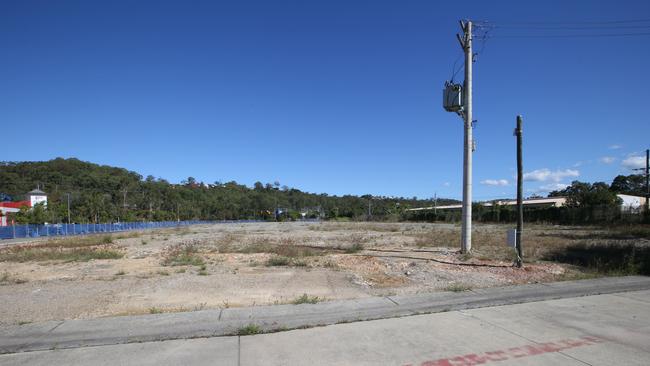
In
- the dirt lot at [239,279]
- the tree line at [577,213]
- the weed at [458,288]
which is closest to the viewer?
the dirt lot at [239,279]

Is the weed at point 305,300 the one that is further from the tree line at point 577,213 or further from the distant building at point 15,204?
the distant building at point 15,204

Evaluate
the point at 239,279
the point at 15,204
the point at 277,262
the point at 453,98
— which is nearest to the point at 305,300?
the point at 239,279

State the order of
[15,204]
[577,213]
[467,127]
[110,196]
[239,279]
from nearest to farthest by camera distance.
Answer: [239,279] → [467,127] → [577,213] → [15,204] → [110,196]

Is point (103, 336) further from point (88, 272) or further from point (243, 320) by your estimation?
point (88, 272)

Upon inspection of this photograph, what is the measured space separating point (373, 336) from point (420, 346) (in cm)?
79

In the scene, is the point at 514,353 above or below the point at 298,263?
above

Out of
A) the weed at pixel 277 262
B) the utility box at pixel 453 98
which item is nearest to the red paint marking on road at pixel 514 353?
the weed at pixel 277 262

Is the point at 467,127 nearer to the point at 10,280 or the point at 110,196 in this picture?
the point at 10,280

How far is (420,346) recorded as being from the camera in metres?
6.43

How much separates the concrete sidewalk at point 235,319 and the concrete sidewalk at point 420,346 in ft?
1.23

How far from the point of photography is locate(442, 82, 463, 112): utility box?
65.3 ft

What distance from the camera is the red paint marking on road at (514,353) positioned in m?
5.73

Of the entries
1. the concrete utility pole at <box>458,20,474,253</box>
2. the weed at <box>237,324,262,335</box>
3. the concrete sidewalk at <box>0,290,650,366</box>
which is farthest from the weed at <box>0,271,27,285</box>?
the concrete utility pole at <box>458,20,474,253</box>

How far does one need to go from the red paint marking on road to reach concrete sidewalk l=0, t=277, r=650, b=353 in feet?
7.77
